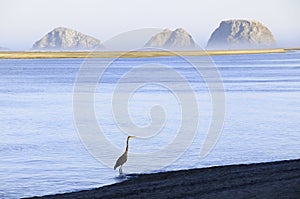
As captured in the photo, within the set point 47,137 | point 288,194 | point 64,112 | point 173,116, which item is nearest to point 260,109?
point 173,116

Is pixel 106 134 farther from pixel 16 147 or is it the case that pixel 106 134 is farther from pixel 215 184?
pixel 215 184

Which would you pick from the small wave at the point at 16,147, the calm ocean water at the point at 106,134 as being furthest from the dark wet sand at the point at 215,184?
the small wave at the point at 16,147

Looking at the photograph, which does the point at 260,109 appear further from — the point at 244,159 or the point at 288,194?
the point at 288,194

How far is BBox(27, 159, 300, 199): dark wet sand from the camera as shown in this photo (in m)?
11.9

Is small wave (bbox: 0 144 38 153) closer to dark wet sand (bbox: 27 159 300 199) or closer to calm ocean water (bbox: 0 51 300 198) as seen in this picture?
calm ocean water (bbox: 0 51 300 198)

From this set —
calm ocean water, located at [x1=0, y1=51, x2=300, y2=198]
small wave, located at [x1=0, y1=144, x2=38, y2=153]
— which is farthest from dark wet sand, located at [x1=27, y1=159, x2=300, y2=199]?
small wave, located at [x1=0, y1=144, x2=38, y2=153]

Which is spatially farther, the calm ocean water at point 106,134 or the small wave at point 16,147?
the small wave at point 16,147

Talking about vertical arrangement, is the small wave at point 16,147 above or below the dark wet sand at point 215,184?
below

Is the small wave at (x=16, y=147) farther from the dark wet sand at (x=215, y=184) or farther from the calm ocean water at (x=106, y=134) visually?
the dark wet sand at (x=215, y=184)

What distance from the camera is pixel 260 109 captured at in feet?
112

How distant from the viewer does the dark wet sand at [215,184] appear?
1193cm

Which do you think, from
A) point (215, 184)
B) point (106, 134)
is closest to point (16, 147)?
point (106, 134)

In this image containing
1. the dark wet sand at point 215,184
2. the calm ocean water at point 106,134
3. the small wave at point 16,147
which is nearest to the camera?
the dark wet sand at point 215,184

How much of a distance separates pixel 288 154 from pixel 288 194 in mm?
8327
